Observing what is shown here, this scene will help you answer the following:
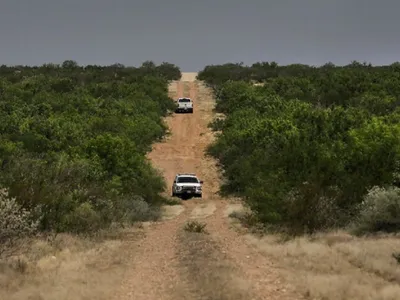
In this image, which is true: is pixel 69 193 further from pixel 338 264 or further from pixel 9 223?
pixel 338 264

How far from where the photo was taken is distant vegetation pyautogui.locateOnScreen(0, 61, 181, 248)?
17609mm

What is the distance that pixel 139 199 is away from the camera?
28.2m

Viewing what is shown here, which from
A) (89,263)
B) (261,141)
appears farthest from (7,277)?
(261,141)

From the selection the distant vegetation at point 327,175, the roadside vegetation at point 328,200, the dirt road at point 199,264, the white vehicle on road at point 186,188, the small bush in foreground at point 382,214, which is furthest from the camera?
the white vehicle on road at point 186,188

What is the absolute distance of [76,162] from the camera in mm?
24656

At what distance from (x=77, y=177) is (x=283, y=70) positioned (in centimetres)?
7121

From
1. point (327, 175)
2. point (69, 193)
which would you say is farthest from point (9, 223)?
point (327, 175)

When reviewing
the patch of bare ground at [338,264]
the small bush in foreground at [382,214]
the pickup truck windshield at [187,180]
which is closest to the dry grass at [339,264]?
the patch of bare ground at [338,264]

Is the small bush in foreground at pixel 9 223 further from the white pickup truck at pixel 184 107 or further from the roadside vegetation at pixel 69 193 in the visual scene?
the white pickup truck at pixel 184 107

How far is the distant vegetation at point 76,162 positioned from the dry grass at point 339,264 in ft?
21.9

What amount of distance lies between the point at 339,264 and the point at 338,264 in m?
0.02

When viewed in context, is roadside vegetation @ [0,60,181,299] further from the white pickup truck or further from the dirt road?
the white pickup truck

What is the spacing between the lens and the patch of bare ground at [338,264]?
1097 centimetres

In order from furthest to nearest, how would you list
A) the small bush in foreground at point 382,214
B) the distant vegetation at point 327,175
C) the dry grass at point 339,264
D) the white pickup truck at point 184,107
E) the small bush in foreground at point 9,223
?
the white pickup truck at point 184,107 → the distant vegetation at point 327,175 → the small bush in foreground at point 382,214 → the small bush in foreground at point 9,223 → the dry grass at point 339,264
